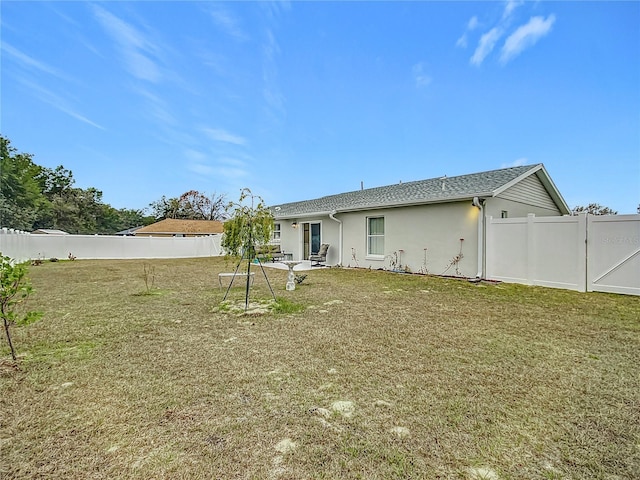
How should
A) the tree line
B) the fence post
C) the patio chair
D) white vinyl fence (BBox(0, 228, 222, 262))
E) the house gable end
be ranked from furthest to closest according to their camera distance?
the tree line < white vinyl fence (BBox(0, 228, 222, 262)) < the patio chair < the house gable end < the fence post

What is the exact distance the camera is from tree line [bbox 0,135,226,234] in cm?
2377

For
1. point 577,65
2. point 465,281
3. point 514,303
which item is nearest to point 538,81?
point 577,65

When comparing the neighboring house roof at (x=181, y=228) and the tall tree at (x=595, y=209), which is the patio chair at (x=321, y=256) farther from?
the tall tree at (x=595, y=209)

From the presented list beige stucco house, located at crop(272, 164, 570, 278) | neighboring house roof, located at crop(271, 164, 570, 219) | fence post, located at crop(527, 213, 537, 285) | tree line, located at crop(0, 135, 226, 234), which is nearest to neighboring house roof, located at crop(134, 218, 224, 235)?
tree line, located at crop(0, 135, 226, 234)

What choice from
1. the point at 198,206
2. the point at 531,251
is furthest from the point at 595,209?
the point at 198,206

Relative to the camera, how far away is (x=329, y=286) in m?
8.80

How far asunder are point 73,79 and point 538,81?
57.7 feet

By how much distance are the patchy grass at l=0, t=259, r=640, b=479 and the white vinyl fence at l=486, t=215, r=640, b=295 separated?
288 cm

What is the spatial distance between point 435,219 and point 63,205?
42194 millimetres

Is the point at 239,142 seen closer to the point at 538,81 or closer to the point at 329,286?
the point at 329,286

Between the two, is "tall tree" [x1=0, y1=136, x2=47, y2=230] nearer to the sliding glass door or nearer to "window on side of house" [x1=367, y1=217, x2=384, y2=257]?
the sliding glass door

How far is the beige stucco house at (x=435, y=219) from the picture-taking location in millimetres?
9789

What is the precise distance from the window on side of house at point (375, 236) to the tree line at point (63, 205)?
894 inches

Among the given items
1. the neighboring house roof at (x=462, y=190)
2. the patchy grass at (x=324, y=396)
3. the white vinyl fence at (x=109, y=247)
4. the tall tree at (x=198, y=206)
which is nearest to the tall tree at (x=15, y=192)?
the white vinyl fence at (x=109, y=247)
